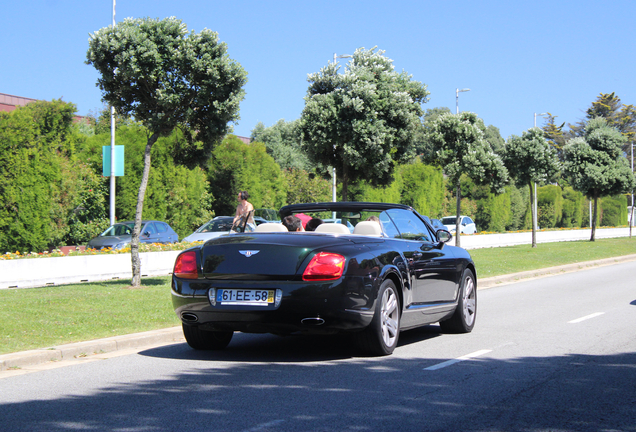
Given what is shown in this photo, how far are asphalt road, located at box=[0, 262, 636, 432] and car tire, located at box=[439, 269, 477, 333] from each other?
19cm

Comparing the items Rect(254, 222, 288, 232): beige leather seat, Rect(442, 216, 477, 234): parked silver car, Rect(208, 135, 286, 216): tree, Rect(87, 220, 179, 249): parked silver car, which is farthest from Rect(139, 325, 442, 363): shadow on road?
Rect(442, 216, 477, 234): parked silver car

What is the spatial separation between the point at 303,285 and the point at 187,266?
1298 millimetres

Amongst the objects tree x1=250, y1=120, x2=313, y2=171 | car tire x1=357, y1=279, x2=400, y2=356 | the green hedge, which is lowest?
car tire x1=357, y1=279, x2=400, y2=356

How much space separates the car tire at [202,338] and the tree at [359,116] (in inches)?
494

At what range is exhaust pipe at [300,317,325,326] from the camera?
6594 millimetres

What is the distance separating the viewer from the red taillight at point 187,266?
7.07 meters

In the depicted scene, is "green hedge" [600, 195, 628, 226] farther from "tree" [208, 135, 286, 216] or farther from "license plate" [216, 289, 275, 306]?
"license plate" [216, 289, 275, 306]

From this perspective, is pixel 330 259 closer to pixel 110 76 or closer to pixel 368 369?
pixel 368 369

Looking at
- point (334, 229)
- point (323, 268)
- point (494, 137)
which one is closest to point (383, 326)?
point (323, 268)

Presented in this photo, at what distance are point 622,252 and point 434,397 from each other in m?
28.2

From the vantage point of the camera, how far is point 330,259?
21.9 ft

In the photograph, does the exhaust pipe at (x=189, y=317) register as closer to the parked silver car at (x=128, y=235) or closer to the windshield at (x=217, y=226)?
the parked silver car at (x=128, y=235)

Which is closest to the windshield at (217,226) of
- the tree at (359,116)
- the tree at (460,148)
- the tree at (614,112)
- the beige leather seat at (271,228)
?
the tree at (359,116)

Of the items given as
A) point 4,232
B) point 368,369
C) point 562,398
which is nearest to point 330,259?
point 368,369
